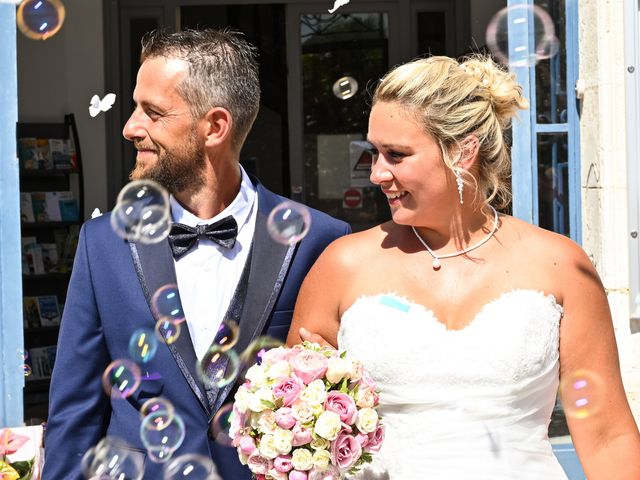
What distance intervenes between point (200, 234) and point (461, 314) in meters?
0.71

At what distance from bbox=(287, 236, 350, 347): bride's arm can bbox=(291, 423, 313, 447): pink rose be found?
0.39 metres

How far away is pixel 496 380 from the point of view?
2432 mm

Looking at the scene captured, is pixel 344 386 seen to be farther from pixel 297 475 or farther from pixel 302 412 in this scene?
pixel 297 475

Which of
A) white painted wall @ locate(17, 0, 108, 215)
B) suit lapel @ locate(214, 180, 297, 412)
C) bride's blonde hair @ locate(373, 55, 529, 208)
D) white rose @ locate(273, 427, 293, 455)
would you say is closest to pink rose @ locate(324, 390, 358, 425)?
white rose @ locate(273, 427, 293, 455)

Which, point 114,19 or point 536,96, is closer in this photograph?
point 536,96

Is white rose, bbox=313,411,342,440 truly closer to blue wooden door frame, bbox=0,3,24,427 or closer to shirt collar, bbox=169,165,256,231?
shirt collar, bbox=169,165,256,231

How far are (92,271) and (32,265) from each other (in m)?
6.12

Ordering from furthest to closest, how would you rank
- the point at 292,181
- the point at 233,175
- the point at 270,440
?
the point at 292,181 < the point at 233,175 < the point at 270,440

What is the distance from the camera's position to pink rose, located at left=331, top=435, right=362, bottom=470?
2.17 meters

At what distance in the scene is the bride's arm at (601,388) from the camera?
246cm

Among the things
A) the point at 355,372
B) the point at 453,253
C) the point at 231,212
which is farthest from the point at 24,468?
the point at 453,253

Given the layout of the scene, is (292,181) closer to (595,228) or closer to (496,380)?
(595,228)

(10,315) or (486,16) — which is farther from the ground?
(486,16)

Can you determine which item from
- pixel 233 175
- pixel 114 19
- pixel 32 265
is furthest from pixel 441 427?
pixel 114 19
